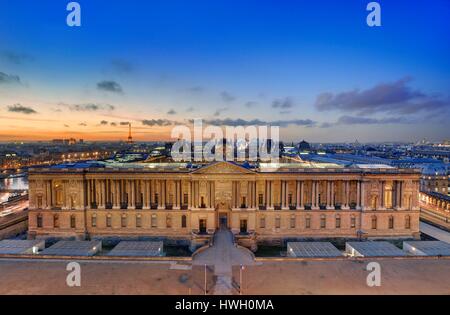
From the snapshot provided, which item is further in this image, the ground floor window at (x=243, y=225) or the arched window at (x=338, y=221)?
the arched window at (x=338, y=221)

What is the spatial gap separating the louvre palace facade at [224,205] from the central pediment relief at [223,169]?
0.16m

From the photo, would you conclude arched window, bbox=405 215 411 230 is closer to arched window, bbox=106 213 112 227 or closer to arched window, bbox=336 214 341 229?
arched window, bbox=336 214 341 229

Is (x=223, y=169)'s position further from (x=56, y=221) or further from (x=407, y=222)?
(x=407, y=222)

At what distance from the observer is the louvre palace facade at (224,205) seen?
4850 centimetres

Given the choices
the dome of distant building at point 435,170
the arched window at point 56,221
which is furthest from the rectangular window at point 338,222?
the dome of distant building at point 435,170

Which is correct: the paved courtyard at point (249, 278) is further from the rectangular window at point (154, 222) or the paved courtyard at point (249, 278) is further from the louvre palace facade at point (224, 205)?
the rectangular window at point (154, 222)

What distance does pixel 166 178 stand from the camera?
4906 cm

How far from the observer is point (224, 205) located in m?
48.9

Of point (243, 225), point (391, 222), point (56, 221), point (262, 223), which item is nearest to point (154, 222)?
point (243, 225)

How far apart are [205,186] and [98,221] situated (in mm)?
18910

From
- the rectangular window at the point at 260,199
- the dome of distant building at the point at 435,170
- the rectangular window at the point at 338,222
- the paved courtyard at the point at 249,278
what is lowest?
the paved courtyard at the point at 249,278

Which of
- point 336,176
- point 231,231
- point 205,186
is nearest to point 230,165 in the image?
point 205,186

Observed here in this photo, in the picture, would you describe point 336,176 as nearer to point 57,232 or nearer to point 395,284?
point 395,284

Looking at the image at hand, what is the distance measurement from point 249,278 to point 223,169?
21.3 meters
